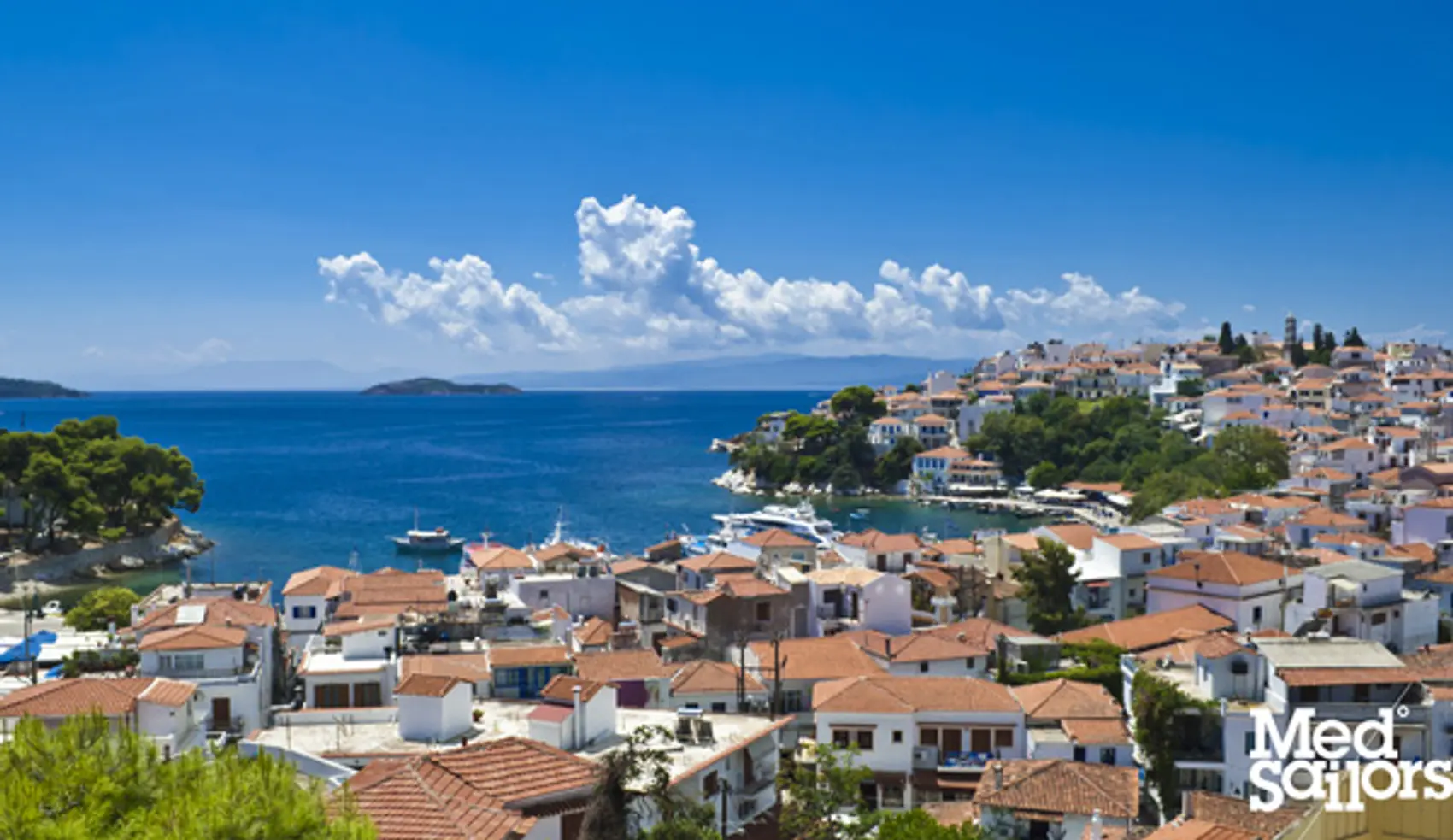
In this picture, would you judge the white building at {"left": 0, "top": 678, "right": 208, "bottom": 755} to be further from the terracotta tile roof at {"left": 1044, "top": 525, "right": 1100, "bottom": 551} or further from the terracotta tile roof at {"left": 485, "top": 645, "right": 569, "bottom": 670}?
the terracotta tile roof at {"left": 1044, "top": 525, "right": 1100, "bottom": 551}

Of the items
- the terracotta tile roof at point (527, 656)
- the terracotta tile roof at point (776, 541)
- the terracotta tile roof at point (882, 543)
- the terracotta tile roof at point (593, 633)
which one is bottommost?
the terracotta tile roof at point (593, 633)

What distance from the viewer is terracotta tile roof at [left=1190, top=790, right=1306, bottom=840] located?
508 inches

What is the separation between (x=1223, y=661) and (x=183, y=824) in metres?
15.9

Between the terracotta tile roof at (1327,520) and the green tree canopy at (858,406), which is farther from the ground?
the green tree canopy at (858,406)

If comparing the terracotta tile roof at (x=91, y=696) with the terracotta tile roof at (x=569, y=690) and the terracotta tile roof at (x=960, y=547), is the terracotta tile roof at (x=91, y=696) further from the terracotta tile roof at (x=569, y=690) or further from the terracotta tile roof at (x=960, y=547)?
the terracotta tile roof at (x=960, y=547)

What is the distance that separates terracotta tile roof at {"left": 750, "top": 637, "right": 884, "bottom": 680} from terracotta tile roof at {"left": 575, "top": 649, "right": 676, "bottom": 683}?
85.2 inches

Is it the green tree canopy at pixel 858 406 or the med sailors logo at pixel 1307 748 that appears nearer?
the med sailors logo at pixel 1307 748

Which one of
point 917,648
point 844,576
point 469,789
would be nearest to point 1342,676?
point 917,648

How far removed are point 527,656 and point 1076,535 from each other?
2020 centimetres

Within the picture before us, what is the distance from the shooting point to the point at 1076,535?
109ft

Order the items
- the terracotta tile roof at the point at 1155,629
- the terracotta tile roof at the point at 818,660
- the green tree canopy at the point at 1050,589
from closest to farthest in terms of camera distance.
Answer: the terracotta tile roof at the point at 818,660 < the terracotta tile roof at the point at 1155,629 < the green tree canopy at the point at 1050,589

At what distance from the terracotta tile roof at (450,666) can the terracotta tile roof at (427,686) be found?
5.38 ft

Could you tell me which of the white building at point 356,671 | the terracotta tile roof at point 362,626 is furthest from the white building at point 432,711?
the terracotta tile roof at point 362,626

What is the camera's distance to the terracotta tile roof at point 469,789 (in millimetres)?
8930
